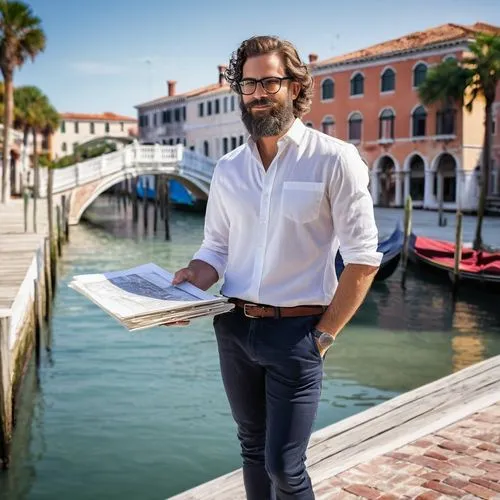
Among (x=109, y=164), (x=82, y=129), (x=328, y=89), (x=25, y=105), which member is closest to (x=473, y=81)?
(x=328, y=89)

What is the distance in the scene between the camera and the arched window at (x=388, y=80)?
26.1 m

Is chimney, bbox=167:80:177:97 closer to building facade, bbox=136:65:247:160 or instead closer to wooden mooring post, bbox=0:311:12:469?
building facade, bbox=136:65:247:160

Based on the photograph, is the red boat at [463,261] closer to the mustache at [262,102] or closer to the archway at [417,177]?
the mustache at [262,102]

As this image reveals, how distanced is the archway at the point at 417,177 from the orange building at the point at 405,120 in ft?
0.06

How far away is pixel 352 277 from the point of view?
1665 mm

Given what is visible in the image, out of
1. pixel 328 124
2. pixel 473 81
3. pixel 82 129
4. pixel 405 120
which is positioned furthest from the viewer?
pixel 82 129

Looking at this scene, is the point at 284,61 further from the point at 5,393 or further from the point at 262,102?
the point at 5,393

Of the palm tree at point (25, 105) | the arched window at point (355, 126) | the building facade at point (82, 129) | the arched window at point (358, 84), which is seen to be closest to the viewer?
the arched window at point (358, 84)

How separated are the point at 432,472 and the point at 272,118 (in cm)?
155

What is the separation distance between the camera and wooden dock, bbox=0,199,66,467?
4562 mm

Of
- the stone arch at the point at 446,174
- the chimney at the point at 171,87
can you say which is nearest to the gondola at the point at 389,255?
the stone arch at the point at 446,174

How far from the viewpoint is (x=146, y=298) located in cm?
176

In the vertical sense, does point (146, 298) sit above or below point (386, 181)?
below

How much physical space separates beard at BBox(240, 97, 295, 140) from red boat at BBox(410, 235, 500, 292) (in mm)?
9390
